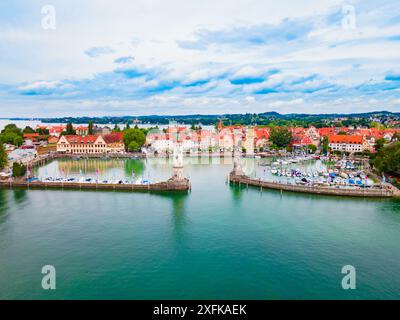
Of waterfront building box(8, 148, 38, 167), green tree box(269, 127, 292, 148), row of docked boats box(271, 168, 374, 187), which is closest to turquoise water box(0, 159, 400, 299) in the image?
row of docked boats box(271, 168, 374, 187)

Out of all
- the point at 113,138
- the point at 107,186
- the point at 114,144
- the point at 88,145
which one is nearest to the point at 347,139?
the point at 114,144

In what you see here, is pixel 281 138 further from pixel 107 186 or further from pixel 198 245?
pixel 198 245

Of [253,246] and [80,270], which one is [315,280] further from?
[80,270]

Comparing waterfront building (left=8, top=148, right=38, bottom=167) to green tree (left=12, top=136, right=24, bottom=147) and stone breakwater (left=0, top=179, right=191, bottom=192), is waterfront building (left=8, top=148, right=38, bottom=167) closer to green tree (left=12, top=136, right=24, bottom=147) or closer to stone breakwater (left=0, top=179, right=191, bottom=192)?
stone breakwater (left=0, top=179, right=191, bottom=192)

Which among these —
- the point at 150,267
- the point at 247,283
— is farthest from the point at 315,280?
the point at 150,267

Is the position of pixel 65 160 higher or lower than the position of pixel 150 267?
higher
